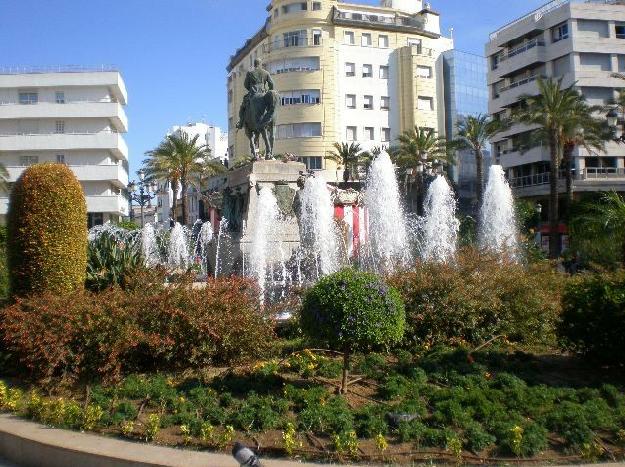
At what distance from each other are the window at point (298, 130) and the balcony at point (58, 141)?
44.2ft

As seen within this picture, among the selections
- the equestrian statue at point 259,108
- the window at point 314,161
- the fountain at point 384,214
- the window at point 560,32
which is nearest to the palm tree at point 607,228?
the fountain at point 384,214

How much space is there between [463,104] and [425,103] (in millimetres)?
5456

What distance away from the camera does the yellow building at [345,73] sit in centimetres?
5431

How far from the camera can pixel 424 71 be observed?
5803 cm

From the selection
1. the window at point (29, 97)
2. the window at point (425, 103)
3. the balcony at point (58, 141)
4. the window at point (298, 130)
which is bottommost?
the balcony at point (58, 141)

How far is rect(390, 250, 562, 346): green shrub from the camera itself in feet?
31.9

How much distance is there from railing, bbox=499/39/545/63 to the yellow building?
760 centimetres

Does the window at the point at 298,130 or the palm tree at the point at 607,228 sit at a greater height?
the window at the point at 298,130

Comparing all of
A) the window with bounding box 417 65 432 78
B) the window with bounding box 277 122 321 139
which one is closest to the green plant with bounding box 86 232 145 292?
the window with bounding box 277 122 321 139

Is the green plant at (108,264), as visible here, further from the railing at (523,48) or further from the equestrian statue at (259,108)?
the railing at (523,48)

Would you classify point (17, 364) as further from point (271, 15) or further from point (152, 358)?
point (271, 15)

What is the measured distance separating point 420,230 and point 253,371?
66.5 feet

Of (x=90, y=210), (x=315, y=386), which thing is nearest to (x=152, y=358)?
(x=315, y=386)

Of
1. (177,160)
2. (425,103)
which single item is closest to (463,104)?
(425,103)
